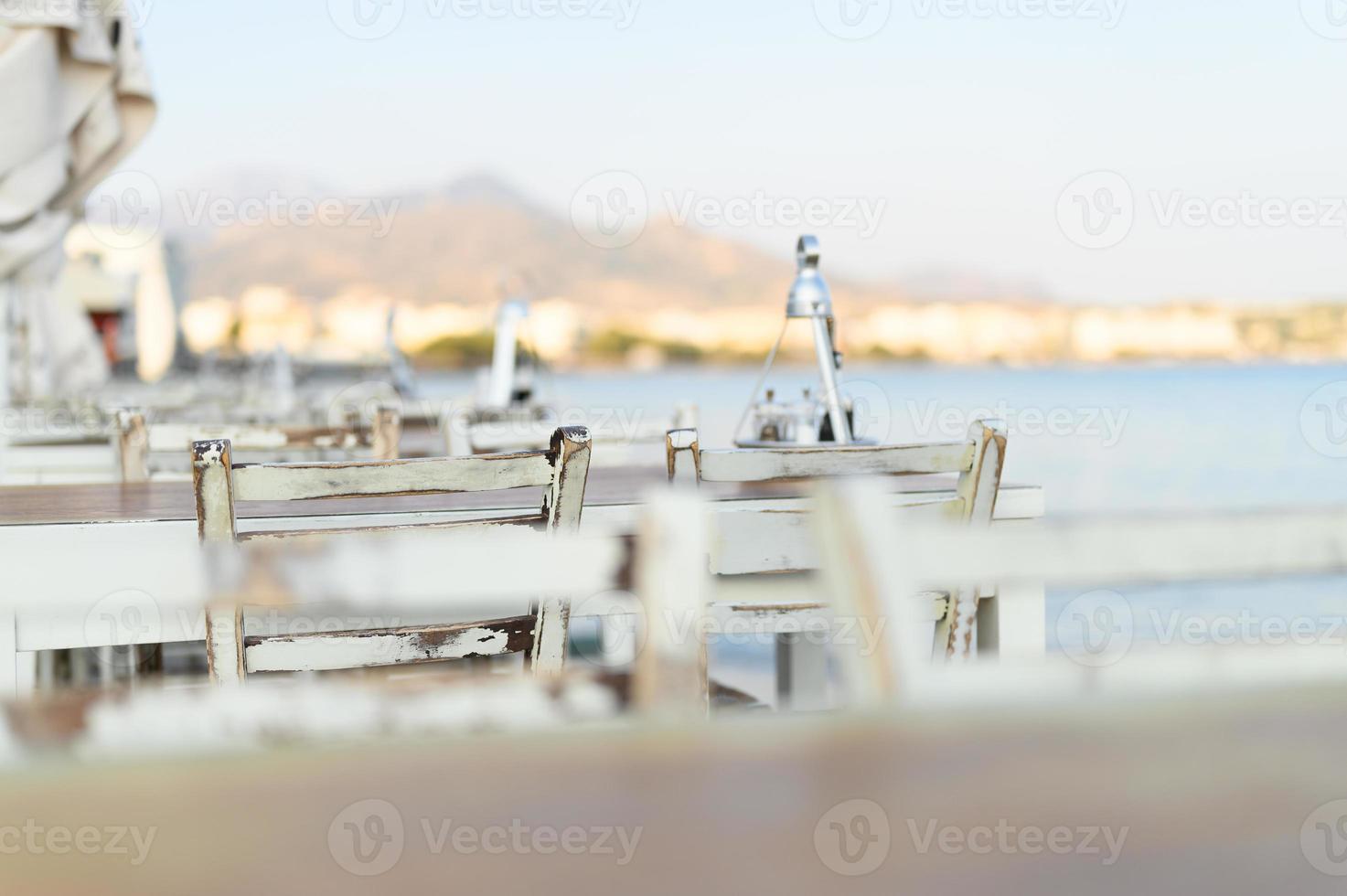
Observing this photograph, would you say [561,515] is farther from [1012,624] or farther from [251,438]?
[251,438]

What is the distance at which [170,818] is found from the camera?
773 mm

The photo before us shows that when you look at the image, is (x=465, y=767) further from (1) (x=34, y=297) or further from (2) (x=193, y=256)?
(2) (x=193, y=256)

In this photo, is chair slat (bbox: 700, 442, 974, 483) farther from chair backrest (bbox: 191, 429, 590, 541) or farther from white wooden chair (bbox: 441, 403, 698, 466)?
white wooden chair (bbox: 441, 403, 698, 466)

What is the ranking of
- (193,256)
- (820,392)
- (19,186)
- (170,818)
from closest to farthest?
(170,818), (820,392), (19,186), (193,256)

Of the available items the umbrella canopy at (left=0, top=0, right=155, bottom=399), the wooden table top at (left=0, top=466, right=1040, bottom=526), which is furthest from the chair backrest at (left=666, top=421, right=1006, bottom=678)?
the umbrella canopy at (left=0, top=0, right=155, bottom=399)

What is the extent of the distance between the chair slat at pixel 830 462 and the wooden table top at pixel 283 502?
7.3 inches

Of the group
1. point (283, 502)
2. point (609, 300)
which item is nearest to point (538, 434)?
point (283, 502)

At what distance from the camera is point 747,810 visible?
2.60ft

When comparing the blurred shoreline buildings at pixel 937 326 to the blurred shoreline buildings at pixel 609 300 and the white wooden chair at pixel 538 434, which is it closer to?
the blurred shoreline buildings at pixel 609 300

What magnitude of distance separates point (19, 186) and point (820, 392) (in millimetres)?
3137

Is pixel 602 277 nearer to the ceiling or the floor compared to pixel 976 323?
nearer to the ceiling

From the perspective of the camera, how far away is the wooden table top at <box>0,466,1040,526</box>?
2076 millimetres

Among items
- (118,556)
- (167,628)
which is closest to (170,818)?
(118,556)

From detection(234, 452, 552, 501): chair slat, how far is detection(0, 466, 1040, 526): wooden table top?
475 mm
